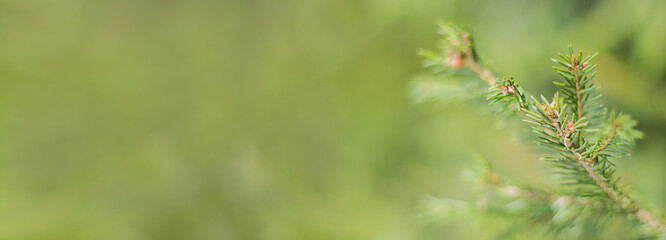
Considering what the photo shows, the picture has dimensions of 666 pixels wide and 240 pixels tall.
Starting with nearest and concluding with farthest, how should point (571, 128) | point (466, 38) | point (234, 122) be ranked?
point (571, 128) → point (466, 38) → point (234, 122)

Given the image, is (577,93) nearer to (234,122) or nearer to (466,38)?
(466,38)

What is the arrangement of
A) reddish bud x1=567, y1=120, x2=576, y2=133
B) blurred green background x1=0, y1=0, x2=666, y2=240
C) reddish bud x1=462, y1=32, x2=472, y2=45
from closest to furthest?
reddish bud x1=567, y1=120, x2=576, y2=133 < reddish bud x1=462, y1=32, x2=472, y2=45 < blurred green background x1=0, y1=0, x2=666, y2=240

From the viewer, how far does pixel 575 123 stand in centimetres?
43

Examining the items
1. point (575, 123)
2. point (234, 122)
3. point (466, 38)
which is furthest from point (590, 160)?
point (234, 122)

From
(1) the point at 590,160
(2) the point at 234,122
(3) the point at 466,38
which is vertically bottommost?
(1) the point at 590,160

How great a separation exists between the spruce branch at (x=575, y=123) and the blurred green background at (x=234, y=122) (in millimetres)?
740

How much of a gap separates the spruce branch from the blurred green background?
29.1 inches

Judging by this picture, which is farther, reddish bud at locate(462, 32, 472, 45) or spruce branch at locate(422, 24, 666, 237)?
reddish bud at locate(462, 32, 472, 45)

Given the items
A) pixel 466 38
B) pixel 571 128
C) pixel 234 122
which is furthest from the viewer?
pixel 234 122

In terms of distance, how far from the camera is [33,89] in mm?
2473

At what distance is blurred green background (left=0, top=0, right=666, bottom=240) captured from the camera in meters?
1.73

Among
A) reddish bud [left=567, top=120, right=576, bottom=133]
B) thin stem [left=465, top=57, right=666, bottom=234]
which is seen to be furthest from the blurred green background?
reddish bud [left=567, top=120, right=576, bottom=133]

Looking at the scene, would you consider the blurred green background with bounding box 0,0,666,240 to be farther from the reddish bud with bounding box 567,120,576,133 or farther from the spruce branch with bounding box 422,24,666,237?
the reddish bud with bounding box 567,120,576,133

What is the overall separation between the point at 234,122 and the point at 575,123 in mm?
2084
